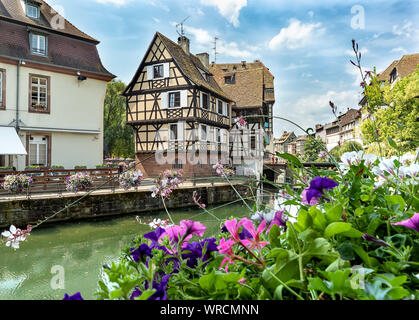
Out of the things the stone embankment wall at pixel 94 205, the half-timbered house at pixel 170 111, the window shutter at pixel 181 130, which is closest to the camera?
the stone embankment wall at pixel 94 205

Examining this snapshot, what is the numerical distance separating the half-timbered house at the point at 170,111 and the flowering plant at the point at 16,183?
878 cm

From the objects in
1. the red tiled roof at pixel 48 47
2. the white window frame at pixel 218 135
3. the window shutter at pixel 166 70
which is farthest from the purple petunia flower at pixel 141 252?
the white window frame at pixel 218 135

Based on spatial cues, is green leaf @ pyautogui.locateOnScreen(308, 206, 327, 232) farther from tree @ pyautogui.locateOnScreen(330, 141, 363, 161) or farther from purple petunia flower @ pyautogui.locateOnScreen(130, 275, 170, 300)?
tree @ pyautogui.locateOnScreen(330, 141, 363, 161)

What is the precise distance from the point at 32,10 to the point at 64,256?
1301cm

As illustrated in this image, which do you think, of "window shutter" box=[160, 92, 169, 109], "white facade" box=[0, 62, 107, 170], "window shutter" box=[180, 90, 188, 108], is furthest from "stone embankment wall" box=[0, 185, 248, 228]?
"window shutter" box=[160, 92, 169, 109]

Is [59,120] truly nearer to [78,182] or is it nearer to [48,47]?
[48,47]

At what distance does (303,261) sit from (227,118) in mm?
22214

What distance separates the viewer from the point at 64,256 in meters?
6.42

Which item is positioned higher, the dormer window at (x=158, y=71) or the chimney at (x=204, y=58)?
the chimney at (x=204, y=58)

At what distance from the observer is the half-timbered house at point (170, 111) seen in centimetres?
1788

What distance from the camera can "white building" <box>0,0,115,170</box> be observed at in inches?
514

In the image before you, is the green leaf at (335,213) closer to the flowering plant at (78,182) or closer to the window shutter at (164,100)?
the flowering plant at (78,182)

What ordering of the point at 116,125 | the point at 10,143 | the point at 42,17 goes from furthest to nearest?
1. the point at 116,125
2. the point at 42,17
3. the point at 10,143

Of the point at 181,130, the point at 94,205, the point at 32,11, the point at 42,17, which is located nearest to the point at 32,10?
the point at 32,11
